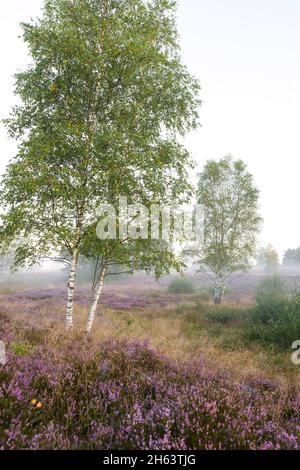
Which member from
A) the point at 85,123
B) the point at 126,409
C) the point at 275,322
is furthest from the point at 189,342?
the point at 85,123

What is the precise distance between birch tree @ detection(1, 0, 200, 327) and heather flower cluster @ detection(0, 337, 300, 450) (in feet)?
16.3

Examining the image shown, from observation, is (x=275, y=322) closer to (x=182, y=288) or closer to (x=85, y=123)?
(x=85, y=123)

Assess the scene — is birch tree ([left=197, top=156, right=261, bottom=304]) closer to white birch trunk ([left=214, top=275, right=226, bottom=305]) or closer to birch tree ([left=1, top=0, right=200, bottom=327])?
white birch trunk ([left=214, top=275, right=226, bottom=305])

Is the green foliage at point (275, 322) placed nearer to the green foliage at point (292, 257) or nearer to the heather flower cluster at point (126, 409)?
the heather flower cluster at point (126, 409)

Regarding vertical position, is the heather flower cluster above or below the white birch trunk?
above

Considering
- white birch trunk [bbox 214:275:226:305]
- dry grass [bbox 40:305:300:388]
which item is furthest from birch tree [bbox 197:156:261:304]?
dry grass [bbox 40:305:300:388]

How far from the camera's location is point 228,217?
898 inches

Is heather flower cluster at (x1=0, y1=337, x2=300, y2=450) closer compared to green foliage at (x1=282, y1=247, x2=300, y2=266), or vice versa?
heather flower cluster at (x1=0, y1=337, x2=300, y2=450)

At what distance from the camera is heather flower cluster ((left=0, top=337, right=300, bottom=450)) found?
2.93 metres

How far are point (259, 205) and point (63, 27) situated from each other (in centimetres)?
1910

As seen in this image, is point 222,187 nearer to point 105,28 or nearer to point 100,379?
point 105,28

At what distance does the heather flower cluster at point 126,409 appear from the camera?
9.62ft

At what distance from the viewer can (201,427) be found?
10.6ft

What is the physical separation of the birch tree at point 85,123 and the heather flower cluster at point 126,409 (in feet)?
16.3
